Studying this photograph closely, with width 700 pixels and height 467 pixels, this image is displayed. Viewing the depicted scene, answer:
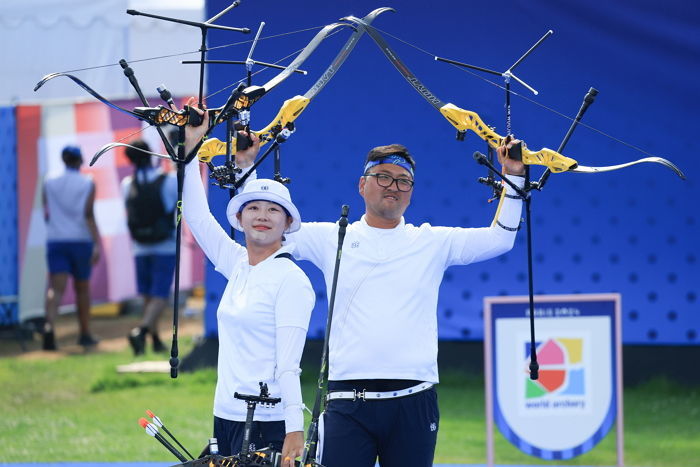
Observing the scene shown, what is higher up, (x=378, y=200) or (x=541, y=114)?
(x=541, y=114)

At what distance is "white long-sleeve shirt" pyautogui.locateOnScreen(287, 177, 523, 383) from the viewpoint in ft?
14.5

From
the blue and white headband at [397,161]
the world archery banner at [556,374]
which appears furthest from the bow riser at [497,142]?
the world archery banner at [556,374]

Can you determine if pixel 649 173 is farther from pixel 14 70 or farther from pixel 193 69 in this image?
pixel 14 70

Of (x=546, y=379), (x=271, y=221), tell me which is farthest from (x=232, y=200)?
(x=546, y=379)

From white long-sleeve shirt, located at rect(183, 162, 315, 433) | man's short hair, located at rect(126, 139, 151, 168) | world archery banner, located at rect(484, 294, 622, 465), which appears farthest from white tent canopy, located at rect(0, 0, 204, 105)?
white long-sleeve shirt, located at rect(183, 162, 315, 433)

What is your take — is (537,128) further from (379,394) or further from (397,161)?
(379,394)

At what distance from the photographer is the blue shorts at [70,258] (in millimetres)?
10484

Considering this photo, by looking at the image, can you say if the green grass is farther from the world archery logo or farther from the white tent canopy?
Answer: the white tent canopy

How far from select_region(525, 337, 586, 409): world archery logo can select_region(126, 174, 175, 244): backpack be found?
14.0 ft

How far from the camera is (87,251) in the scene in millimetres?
10531

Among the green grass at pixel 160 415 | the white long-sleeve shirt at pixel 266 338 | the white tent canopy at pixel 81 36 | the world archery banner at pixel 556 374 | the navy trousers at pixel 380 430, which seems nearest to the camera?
the white long-sleeve shirt at pixel 266 338

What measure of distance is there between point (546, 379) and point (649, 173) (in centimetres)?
252

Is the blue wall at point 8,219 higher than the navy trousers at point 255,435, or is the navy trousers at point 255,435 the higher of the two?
the blue wall at point 8,219

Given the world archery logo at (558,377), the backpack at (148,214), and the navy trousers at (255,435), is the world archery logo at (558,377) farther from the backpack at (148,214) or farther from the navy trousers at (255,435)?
the backpack at (148,214)
